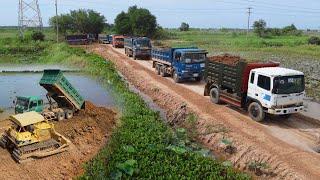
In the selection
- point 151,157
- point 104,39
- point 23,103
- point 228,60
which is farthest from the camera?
point 104,39

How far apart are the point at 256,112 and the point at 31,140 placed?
35.1ft

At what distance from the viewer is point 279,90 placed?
18.9m

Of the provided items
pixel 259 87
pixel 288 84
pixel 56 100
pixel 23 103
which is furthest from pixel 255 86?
pixel 23 103

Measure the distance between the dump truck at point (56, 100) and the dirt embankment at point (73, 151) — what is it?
1.78 ft

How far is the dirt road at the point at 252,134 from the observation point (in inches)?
594

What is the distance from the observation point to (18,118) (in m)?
17.2

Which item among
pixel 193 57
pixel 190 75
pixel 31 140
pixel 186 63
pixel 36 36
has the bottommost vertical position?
pixel 31 140

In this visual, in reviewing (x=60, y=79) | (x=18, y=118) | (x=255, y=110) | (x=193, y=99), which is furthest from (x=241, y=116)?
(x=18, y=118)

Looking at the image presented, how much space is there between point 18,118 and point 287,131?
11978 mm

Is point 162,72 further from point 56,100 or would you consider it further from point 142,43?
point 56,100

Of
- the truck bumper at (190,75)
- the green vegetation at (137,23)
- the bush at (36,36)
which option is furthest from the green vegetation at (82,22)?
the truck bumper at (190,75)

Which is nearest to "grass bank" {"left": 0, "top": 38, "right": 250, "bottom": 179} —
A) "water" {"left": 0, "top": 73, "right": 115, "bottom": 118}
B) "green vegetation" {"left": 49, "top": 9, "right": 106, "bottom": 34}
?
"water" {"left": 0, "top": 73, "right": 115, "bottom": 118}

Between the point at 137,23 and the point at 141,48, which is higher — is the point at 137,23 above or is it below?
above

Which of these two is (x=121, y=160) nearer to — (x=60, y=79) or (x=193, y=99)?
(x=60, y=79)
